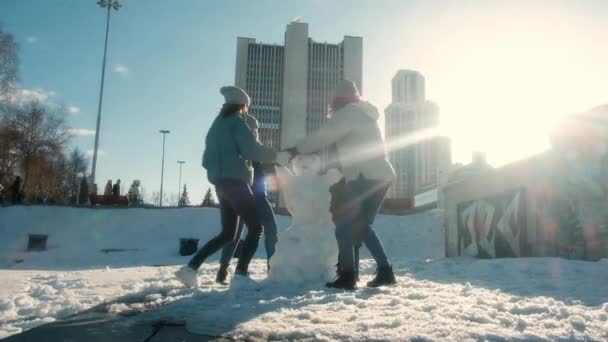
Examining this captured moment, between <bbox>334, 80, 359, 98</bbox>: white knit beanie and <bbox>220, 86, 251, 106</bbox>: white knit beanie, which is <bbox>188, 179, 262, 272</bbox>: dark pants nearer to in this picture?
<bbox>220, 86, 251, 106</bbox>: white knit beanie

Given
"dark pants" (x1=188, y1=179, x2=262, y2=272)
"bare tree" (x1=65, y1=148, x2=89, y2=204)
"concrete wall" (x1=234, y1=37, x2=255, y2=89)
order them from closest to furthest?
"dark pants" (x1=188, y1=179, x2=262, y2=272)
"bare tree" (x1=65, y1=148, x2=89, y2=204)
"concrete wall" (x1=234, y1=37, x2=255, y2=89)

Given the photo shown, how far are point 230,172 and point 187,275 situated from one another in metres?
0.87

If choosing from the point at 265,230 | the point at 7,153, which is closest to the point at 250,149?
the point at 265,230

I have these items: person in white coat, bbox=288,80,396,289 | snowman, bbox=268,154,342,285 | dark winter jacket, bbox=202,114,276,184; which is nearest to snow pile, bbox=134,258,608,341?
snowman, bbox=268,154,342,285

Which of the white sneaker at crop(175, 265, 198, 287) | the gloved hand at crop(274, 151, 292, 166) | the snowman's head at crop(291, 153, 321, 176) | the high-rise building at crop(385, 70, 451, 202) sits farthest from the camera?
the high-rise building at crop(385, 70, 451, 202)

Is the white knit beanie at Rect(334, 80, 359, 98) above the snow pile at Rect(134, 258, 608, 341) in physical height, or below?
above

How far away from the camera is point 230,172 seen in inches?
132


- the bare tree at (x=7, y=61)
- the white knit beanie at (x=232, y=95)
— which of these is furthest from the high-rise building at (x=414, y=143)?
the white knit beanie at (x=232, y=95)

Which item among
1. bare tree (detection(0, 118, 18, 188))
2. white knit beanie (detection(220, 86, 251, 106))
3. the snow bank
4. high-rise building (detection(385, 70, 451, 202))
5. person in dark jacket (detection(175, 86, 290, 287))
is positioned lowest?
the snow bank

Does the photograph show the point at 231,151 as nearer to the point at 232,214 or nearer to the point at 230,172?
the point at 230,172

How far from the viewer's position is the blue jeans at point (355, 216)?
132 inches

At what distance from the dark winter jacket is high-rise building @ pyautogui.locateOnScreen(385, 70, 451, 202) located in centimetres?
7542

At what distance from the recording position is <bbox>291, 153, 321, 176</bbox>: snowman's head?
3.77m

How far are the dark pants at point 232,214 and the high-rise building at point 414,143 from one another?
7533cm
